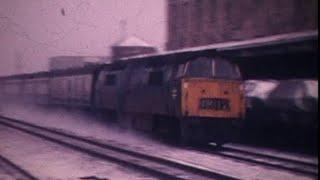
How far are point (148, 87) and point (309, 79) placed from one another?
5.19 meters

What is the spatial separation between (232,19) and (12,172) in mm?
20263

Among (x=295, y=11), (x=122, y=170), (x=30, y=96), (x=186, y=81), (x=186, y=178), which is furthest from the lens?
(x=30, y=96)

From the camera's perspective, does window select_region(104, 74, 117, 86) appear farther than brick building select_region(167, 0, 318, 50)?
No

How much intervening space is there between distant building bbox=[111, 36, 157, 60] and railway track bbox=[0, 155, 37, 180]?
42178mm

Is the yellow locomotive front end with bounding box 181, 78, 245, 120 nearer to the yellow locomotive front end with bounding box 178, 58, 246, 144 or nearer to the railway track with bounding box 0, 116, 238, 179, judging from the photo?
the yellow locomotive front end with bounding box 178, 58, 246, 144

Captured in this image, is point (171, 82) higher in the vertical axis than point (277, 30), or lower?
lower

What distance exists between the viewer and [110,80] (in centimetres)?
1925

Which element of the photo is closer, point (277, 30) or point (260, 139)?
point (260, 139)

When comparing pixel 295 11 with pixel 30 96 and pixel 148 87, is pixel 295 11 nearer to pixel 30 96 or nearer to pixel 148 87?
pixel 148 87

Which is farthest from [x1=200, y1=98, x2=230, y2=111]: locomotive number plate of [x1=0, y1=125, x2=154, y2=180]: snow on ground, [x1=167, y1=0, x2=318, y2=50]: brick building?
[x1=167, y1=0, x2=318, y2=50]: brick building

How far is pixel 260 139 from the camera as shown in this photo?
14.9 m

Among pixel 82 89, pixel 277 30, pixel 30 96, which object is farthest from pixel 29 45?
pixel 277 30

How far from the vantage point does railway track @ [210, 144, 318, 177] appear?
9959mm

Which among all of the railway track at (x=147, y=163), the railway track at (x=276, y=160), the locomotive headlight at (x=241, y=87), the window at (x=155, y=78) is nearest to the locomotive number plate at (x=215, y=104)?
the locomotive headlight at (x=241, y=87)
